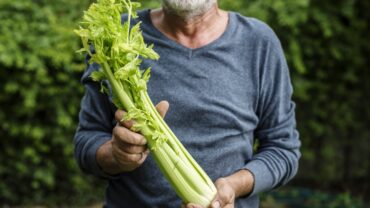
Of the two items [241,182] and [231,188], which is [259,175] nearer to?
[241,182]

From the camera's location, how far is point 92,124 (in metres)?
2.92

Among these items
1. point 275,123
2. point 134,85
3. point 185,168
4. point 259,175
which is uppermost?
point 134,85

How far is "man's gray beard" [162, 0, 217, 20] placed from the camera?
107 inches

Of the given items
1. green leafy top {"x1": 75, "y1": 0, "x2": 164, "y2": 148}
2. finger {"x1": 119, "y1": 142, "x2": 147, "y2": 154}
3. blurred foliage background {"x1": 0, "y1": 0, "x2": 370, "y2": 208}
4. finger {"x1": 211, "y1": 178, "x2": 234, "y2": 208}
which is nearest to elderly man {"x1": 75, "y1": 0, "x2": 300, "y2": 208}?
finger {"x1": 211, "y1": 178, "x2": 234, "y2": 208}

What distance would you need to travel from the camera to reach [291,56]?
6.00 metres

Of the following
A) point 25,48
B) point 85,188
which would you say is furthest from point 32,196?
point 25,48

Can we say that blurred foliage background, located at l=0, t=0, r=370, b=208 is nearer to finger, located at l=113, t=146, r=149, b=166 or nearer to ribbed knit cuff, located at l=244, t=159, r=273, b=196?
ribbed knit cuff, located at l=244, t=159, r=273, b=196

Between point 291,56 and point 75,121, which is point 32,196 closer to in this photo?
point 75,121

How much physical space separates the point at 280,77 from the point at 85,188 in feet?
12.3

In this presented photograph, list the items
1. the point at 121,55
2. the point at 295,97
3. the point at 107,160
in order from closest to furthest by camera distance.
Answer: the point at 121,55
the point at 107,160
the point at 295,97

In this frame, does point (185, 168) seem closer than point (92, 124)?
Yes

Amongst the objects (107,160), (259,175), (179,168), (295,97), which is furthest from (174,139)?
(295,97)

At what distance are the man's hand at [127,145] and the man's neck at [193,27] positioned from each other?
49 cm

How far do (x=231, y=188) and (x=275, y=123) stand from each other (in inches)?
16.2
